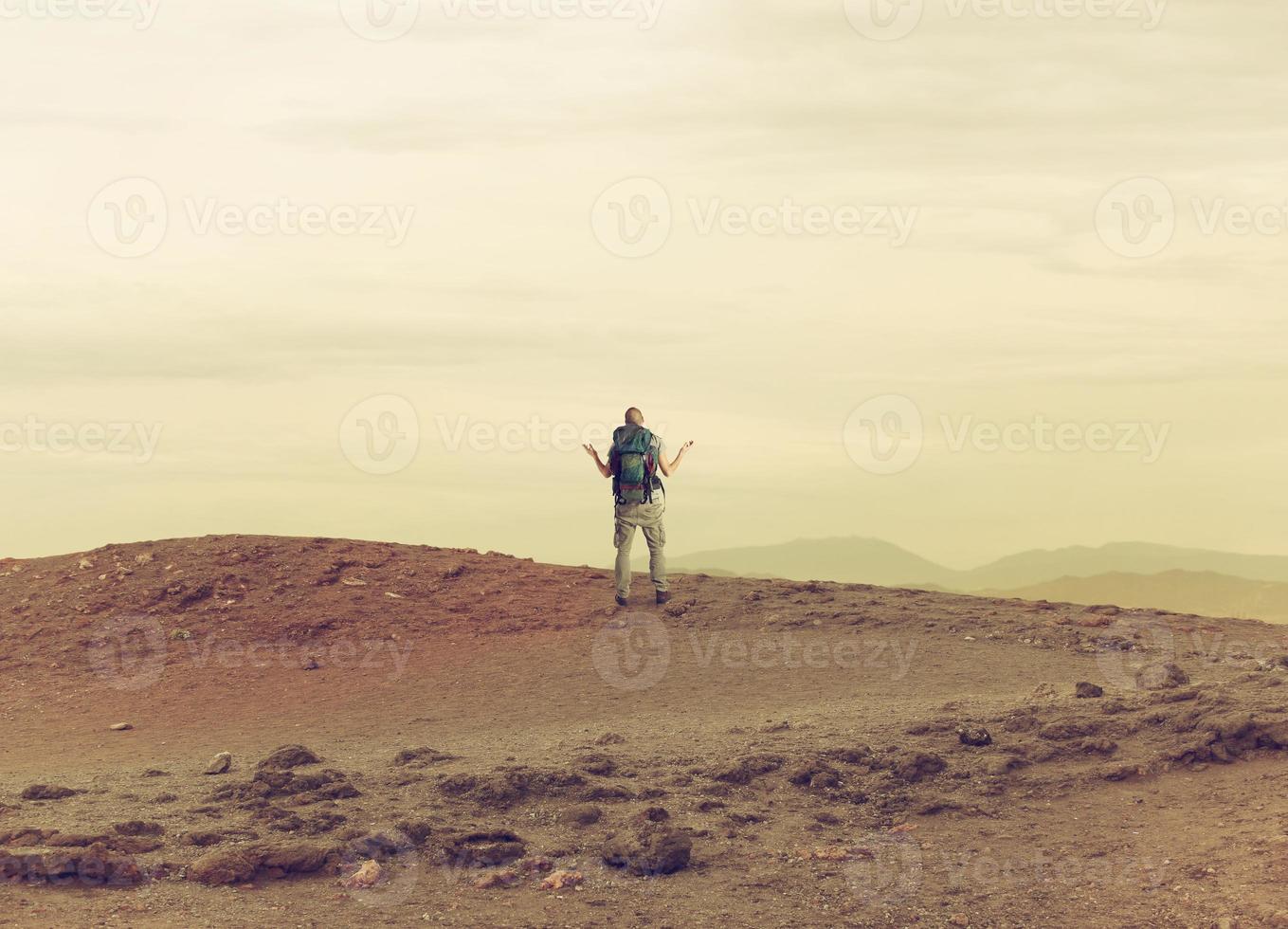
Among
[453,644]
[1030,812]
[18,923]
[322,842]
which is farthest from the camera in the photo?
[453,644]

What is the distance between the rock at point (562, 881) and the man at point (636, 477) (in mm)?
10016

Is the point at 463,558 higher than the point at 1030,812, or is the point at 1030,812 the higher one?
the point at 463,558

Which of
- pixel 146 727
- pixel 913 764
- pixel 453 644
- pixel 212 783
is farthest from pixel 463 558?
pixel 913 764

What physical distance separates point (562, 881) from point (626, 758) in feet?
9.46

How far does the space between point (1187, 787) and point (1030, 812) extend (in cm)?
147

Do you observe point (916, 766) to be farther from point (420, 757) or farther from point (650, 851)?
point (420, 757)

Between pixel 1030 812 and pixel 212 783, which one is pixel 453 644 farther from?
pixel 1030 812

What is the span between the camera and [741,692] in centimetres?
1641

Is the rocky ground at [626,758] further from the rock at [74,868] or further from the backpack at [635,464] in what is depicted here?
the backpack at [635,464]

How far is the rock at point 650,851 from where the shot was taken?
9.79m

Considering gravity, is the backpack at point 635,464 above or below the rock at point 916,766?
above

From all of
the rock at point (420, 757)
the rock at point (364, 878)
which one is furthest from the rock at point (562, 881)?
the rock at point (420, 757)

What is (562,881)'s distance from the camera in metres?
9.55

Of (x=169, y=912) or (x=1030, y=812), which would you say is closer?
(x=169, y=912)
